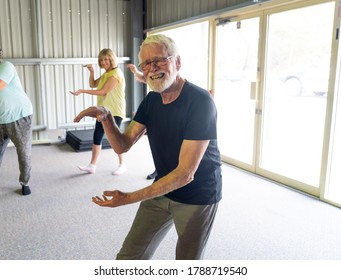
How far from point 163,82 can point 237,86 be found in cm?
389

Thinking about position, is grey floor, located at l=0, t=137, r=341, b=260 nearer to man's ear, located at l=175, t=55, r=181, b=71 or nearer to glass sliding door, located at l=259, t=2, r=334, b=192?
glass sliding door, located at l=259, t=2, r=334, b=192

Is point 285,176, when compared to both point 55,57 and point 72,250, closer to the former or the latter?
point 72,250

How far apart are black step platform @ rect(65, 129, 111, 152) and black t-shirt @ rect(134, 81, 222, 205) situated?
4.24 meters

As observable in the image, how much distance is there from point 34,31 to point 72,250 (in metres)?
4.62

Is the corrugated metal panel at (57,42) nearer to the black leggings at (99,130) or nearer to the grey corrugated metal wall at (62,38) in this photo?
the grey corrugated metal wall at (62,38)

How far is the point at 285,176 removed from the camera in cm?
403

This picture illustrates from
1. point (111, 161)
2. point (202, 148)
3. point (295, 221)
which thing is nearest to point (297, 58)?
point (295, 221)

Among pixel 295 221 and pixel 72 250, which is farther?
pixel 295 221

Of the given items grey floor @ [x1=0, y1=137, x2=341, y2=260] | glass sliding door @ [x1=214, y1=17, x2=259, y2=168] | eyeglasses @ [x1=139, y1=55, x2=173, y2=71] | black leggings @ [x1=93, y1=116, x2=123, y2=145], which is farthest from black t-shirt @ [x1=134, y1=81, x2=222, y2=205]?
glass sliding door @ [x1=214, y1=17, x2=259, y2=168]

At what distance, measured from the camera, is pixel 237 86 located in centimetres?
523

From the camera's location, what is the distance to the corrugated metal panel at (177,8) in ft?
16.0

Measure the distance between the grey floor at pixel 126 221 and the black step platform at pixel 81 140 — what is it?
3.89 feet

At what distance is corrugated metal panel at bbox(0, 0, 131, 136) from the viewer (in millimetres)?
5895

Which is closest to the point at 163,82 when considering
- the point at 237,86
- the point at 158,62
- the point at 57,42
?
the point at 158,62
